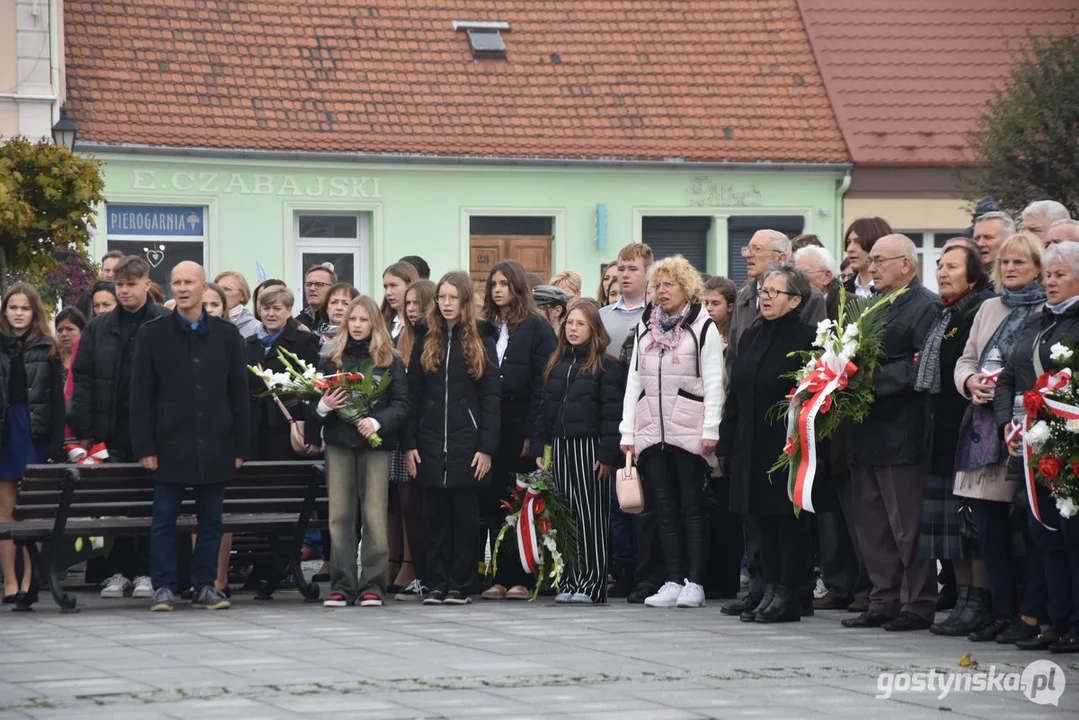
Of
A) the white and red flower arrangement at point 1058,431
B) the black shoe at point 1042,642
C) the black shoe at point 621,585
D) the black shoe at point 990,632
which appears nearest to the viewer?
the white and red flower arrangement at point 1058,431

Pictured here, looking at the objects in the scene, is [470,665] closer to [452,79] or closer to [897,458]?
A: [897,458]

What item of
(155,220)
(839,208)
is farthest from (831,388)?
(839,208)

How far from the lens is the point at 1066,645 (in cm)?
905

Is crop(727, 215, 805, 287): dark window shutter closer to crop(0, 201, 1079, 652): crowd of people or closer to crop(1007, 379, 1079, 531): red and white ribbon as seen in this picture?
crop(0, 201, 1079, 652): crowd of people

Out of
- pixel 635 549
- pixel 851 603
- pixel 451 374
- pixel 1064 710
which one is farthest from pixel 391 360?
pixel 1064 710

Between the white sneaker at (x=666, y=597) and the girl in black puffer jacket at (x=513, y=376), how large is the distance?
994 mm

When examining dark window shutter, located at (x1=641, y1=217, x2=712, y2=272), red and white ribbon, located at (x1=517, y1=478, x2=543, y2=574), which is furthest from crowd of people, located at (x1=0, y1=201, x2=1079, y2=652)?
dark window shutter, located at (x1=641, y1=217, x2=712, y2=272)

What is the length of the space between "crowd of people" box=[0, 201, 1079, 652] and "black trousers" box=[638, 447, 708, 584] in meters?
0.02

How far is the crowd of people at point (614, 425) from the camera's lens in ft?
32.2

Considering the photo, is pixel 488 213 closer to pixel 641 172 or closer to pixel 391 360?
pixel 641 172

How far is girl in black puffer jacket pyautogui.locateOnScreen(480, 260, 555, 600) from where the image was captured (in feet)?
39.5

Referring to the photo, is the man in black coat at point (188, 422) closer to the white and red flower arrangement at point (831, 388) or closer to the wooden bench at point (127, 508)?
the wooden bench at point (127, 508)

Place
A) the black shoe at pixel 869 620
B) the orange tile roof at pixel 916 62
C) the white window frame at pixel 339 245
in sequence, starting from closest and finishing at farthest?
the black shoe at pixel 869 620, the white window frame at pixel 339 245, the orange tile roof at pixel 916 62

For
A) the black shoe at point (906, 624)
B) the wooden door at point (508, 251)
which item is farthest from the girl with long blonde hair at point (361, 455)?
the wooden door at point (508, 251)
